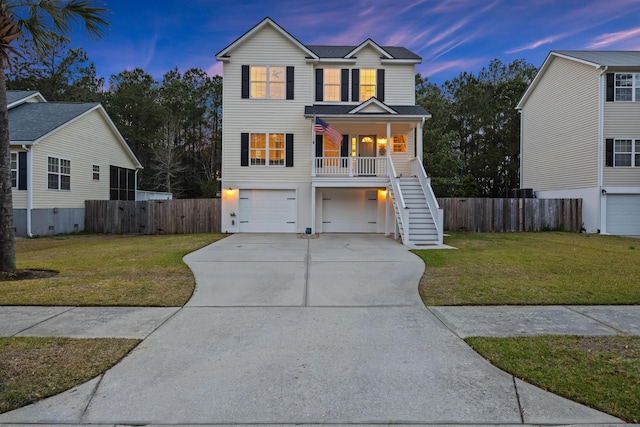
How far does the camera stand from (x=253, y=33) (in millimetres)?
16031

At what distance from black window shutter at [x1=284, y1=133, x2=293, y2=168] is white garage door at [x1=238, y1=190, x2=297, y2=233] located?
1298 mm

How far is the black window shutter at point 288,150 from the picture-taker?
1630cm

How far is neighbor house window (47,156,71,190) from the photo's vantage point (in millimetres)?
16420

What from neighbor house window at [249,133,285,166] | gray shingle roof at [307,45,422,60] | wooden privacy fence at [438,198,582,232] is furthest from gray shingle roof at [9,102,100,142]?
wooden privacy fence at [438,198,582,232]

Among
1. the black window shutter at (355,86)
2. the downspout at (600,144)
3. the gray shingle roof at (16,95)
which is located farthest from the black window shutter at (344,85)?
the gray shingle roof at (16,95)

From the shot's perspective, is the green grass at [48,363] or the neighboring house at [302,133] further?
the neighboring house at [302,133]

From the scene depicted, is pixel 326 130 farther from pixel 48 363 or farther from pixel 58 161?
pixel 58 161

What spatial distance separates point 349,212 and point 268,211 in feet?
12.6

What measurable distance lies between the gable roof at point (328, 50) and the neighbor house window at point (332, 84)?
26.2 inches

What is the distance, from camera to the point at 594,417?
→ 266cm

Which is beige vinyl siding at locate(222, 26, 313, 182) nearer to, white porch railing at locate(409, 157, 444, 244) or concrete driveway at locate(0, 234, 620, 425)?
white porch railing at locate(409, 157, 444, 244)

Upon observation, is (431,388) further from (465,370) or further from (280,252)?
(280,252)

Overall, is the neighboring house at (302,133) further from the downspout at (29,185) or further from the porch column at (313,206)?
the downspout at (29,185)

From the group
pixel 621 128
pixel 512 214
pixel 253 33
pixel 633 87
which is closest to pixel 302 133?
pixel 253 33
